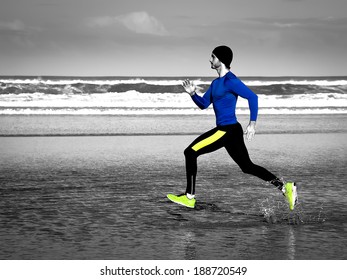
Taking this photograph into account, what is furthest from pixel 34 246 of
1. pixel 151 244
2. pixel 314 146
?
pixel 314 146

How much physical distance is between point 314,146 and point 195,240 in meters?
8.62

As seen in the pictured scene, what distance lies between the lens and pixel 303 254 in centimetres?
575

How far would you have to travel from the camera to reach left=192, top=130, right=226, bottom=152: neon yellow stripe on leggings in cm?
780

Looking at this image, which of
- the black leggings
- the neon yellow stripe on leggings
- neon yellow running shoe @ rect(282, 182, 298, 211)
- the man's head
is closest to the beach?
neon yellow running shoe @ rect(282, 182, 298, 211)

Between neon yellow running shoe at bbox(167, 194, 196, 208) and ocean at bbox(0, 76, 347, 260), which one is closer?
ocean at bbox(0, 76, 347, 260)

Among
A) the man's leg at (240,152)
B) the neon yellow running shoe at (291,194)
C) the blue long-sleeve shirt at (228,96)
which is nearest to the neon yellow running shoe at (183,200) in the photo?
the man's leg at (240,152)

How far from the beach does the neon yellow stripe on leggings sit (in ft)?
2.19

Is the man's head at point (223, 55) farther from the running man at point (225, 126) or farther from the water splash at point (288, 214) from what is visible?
the water splash at point (288, 214)

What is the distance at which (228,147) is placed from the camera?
7.84 m

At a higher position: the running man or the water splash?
the running man

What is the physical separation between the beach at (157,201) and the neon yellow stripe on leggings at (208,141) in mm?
667

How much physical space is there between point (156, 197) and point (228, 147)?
4.15 feet

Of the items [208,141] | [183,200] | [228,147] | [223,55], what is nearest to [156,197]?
[183,200]

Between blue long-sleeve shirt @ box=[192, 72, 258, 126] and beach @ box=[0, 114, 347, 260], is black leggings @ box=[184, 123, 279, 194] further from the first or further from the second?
beach @ box=[0, 114, 347, 260]
